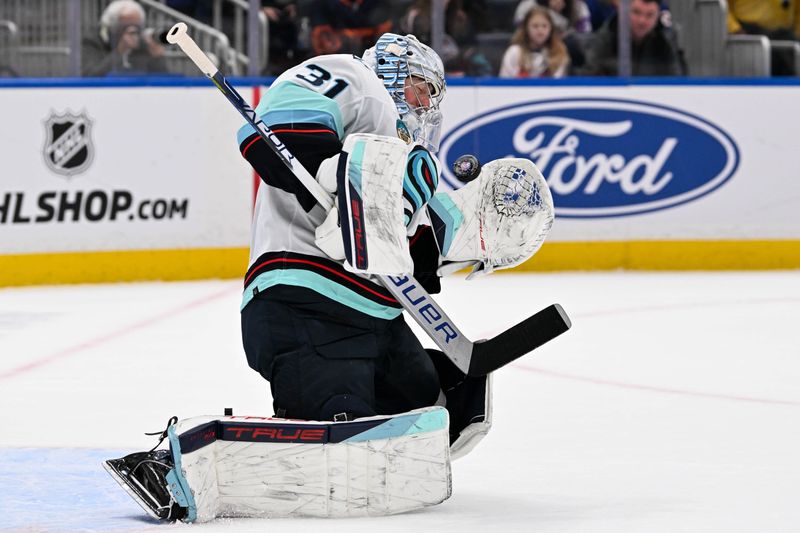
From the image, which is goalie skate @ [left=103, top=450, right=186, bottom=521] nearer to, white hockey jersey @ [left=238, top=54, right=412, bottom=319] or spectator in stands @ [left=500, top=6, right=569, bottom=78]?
white hockey jersey @ [left=238, top=54, right=412, bottom=319]

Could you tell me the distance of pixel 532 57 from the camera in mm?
7027

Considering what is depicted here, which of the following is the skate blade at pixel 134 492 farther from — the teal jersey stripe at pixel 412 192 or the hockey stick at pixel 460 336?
the teal jersey stripe at pixel 412 192

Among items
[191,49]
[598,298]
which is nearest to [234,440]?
[191,49]

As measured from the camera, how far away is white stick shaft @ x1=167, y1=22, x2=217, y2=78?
2410mm

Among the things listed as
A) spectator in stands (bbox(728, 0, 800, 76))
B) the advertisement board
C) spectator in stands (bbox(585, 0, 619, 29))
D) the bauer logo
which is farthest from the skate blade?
spectator in stands (bbox(728, 0, 800, 76))

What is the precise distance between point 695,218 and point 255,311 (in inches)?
190

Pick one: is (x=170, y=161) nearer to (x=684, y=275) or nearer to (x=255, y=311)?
(x=684, y=275)

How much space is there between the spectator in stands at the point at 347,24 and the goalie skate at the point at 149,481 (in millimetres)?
4337

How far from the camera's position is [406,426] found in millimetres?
2482

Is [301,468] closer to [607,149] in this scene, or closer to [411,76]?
[411,76]

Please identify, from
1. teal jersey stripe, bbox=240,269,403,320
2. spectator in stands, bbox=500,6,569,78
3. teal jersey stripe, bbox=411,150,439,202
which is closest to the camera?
teal jersey stripe, bbox=411,150,439,202

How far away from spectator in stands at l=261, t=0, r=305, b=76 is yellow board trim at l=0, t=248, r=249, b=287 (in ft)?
2.90

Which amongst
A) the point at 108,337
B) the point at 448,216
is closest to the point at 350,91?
the point at 448,216

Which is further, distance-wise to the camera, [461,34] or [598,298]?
Result: [461,34]
